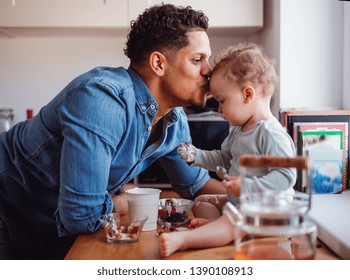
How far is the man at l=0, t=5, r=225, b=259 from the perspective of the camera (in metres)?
1.13

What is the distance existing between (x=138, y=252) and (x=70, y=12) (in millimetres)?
1898

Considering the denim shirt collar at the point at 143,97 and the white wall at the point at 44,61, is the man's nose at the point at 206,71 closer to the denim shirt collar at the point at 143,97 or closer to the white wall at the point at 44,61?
the denim shirt collar at the point at 143,97

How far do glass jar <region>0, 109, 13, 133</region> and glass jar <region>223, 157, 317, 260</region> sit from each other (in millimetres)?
2260

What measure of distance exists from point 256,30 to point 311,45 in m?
0.76

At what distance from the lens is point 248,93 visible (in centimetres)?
116

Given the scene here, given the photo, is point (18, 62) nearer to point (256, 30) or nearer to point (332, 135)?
point (256, 30)

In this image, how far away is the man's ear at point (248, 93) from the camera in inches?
45.5

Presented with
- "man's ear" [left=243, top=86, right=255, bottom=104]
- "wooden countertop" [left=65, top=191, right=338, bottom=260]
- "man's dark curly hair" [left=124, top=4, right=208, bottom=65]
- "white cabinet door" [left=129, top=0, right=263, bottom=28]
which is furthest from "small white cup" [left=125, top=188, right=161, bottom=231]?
"white cabinet door" [left=129, top=0, right=263, bottom=28]

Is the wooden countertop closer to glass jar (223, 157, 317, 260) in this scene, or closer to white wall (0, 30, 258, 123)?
glass jar (223, 157, 317, 260)

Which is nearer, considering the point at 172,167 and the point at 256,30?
the point at 172,167

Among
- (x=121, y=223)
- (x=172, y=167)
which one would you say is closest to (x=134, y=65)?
(x=172, y=167)

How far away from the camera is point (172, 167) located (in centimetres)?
146

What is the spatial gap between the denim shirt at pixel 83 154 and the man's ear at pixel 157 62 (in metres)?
0.05

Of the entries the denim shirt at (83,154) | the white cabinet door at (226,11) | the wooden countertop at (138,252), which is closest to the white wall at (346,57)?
the white cabinet door at (226,11)
